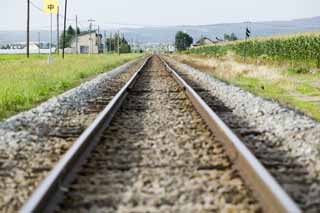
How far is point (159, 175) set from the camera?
525 cm

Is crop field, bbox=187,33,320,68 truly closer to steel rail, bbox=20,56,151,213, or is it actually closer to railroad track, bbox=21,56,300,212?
railroad track, bbox=21,56,300,212

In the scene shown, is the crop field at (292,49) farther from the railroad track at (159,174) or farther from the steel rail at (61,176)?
the steel rail at (61,176)

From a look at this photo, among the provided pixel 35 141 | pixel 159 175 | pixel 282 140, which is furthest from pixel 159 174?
pixel 282 140

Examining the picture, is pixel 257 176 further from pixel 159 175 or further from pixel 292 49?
pixel 292 49

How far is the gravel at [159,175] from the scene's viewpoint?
14.2ft

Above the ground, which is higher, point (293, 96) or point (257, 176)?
point (257, 176)

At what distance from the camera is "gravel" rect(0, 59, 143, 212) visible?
498 cm

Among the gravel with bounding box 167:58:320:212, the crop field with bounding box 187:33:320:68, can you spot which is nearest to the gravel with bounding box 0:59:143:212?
the gravel with bounding box 167:58:320:212

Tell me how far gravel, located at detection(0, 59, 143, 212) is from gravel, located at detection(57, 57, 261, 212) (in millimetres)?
433

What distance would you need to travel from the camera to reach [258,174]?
472 cm

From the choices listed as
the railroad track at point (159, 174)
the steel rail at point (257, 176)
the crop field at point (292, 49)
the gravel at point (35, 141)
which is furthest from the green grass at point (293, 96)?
the crop field at point (292, 49)

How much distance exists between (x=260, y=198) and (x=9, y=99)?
8917 mm

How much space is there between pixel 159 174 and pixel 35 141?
2463 millimetres

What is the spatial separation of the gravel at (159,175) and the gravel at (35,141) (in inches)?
17.1
